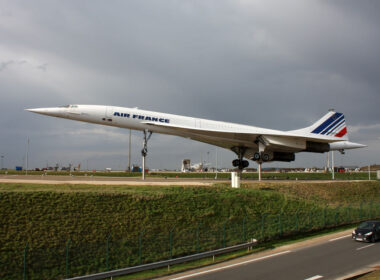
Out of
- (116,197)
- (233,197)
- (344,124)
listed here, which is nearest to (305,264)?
(233,197)

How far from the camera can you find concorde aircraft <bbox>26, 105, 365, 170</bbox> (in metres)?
25.9

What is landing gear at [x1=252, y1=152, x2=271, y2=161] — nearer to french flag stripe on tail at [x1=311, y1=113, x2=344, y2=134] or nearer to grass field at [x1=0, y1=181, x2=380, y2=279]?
french flag stripe on tail at [x1=311, y1=113, x2=344, y2=134]

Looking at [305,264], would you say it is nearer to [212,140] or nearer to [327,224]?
[327,224]

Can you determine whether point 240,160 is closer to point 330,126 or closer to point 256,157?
point 256,157

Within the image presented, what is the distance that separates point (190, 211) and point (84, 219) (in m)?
6.26

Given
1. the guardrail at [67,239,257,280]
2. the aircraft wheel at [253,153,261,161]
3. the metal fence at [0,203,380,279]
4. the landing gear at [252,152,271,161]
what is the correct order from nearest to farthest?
the guardrail at [67,239,257,280]
the metal fence at [0,203,380,279]
the landing gear at [252,152,271,161]
the aircraft wheel at [253,153,261,161]

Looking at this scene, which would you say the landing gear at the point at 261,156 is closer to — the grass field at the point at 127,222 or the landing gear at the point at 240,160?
the landing gear at the point at 240,160

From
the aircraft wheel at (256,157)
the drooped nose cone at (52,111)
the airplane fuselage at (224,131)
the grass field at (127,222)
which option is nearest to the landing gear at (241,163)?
the airplane fuselage at (224,131)

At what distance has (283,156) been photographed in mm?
33594

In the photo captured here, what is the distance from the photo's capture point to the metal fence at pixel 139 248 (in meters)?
11.5

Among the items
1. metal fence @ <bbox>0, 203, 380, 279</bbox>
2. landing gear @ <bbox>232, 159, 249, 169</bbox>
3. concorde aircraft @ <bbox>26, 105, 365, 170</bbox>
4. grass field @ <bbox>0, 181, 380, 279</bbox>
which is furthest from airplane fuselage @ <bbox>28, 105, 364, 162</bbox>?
metal fence @ <bbox>0, 203, 380, 279</bbox>

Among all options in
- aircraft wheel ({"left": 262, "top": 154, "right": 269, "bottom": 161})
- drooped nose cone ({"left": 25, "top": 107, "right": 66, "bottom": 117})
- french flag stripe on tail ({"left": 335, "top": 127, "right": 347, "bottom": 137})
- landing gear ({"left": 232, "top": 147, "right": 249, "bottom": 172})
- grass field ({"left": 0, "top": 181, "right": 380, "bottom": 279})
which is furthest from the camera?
french flag stripe on tail ({"left": 335, "top": 127, "right": 347, "bottom": 137})

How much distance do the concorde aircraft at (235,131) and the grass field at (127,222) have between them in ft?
25.8

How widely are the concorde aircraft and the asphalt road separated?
14394 millimetres
